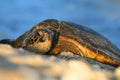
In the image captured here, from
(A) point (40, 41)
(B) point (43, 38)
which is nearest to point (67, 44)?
(B) point (43, 38)

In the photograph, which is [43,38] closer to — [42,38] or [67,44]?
[42,38]

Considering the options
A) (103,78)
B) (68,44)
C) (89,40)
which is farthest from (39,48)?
(103,78)

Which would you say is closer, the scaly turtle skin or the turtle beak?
the scaly turtle skin

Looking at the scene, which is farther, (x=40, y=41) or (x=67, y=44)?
(x=67, y=44)

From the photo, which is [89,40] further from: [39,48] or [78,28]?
[39,48]

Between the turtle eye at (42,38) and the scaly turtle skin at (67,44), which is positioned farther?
the turtle eye at (42,38)

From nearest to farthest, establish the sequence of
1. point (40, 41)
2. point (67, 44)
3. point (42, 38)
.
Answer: point (40, 41), point (42, 38), point (67, 44)
